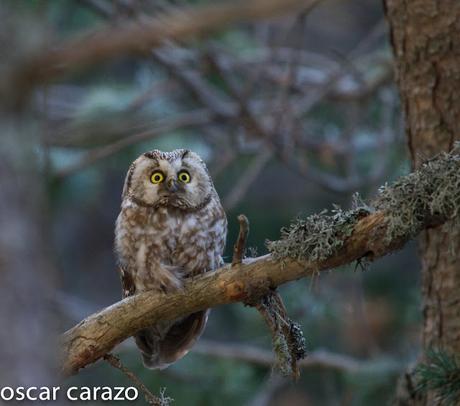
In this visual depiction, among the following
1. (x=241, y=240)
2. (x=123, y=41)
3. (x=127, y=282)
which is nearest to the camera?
(x=123, y=41)

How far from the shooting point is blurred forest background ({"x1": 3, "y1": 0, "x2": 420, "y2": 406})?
5421 mm

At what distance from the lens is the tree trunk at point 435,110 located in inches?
153

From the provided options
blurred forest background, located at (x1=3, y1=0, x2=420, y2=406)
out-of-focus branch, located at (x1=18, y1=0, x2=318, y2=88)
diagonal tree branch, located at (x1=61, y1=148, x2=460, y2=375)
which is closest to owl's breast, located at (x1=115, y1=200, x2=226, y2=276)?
diagonal tree branch, located at (x1=61, y1=148, x2=460, y2=375)

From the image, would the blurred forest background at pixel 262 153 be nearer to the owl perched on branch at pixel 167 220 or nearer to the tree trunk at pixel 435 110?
the tree trunk at pixel 435 110

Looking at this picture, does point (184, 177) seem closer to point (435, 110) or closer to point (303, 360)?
point (435, 110)

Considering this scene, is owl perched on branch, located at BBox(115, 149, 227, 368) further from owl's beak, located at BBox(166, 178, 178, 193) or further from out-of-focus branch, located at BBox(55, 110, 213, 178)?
out-of-focus branch, located at BBox(55, 110, 213, 178)

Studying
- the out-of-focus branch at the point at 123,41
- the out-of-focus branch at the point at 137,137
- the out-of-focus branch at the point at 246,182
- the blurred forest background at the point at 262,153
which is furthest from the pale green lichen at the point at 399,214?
the out-of-focus branch at the point at 137,137

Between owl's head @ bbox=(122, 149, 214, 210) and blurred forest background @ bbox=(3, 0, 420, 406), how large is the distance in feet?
3.64

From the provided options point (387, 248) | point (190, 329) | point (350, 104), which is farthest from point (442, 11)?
point (350, 104)

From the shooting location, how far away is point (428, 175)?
3111mm

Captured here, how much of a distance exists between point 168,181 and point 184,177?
8 cm

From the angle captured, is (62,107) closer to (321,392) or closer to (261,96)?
(261,96)

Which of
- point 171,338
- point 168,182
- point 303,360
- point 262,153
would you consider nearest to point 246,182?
point 262,153

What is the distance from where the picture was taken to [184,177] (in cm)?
374
